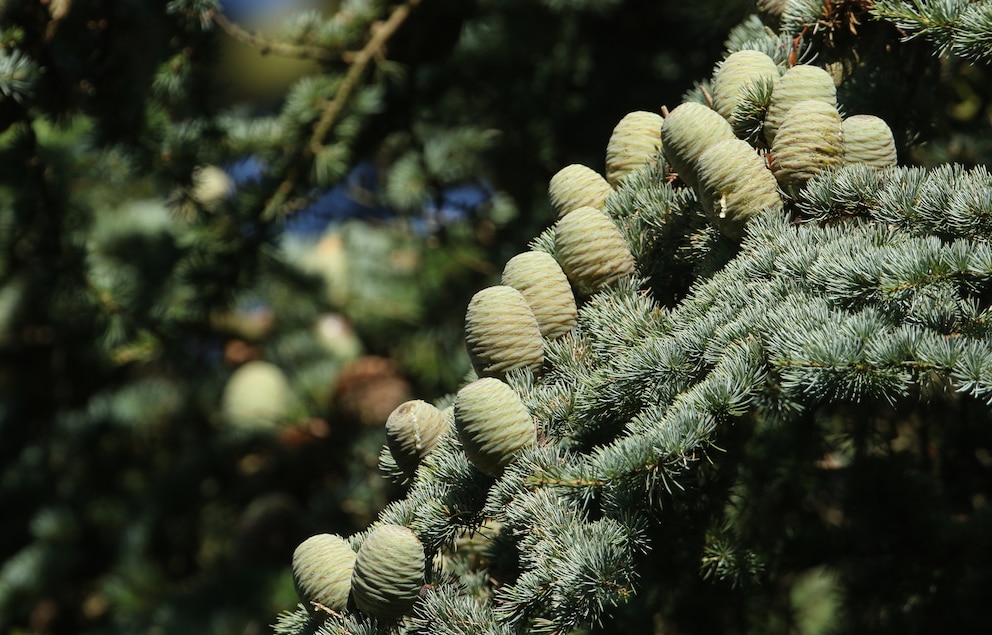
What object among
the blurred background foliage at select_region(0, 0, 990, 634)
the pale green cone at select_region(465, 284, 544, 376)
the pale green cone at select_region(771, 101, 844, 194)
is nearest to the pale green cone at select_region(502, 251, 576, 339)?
the pale green cone at select_region(465, 284, 544, 376)

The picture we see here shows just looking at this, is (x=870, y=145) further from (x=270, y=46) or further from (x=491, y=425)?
(x=270, y=46)

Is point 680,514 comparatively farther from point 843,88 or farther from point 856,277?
point 843,88

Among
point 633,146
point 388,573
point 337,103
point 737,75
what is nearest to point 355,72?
point 337,103

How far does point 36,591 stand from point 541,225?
65.9 inches

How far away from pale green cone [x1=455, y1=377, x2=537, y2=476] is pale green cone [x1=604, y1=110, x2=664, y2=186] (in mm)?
349

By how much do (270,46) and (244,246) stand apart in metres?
0.37

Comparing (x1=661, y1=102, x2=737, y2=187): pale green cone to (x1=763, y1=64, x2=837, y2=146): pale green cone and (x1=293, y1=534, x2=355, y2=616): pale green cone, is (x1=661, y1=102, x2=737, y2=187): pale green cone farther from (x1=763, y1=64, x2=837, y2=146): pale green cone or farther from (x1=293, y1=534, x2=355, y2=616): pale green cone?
(x1=293, y1=534, x2=355, y2=616): pale green cone

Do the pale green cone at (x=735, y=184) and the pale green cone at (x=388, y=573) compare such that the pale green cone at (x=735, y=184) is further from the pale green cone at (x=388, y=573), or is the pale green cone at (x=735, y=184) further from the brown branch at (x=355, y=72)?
the brown branch at (x=355, y=72)

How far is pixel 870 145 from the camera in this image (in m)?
0.94

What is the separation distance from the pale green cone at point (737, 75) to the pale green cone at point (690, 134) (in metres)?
0.06

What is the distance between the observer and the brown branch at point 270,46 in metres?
1.63

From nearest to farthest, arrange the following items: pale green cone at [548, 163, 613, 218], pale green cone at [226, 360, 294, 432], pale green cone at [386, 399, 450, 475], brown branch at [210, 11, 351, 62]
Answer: pale green cone at [386, 399, 450, 475] < pale green cone at [548, 163, 613, 218] < brown branch at [210, 11, 351, 62] < pale green cone at [226, 360, 294, 432]

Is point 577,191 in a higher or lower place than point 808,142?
lower

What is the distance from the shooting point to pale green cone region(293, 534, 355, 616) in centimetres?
89
